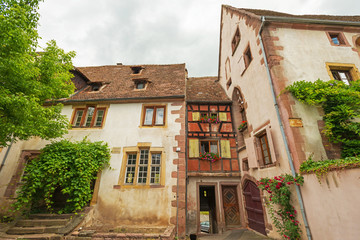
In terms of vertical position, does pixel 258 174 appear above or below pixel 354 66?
below

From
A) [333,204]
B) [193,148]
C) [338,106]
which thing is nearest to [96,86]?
[193,148]

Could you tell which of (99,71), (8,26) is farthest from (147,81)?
(8,26)

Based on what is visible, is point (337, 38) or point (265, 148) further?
point (337, 38)

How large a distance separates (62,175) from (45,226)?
71.9 inches

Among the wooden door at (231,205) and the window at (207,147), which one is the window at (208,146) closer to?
the window at (207,147)

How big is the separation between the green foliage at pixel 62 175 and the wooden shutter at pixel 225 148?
253 inches

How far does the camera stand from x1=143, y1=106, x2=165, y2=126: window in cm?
858

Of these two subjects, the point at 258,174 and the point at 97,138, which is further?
the point at 97,138

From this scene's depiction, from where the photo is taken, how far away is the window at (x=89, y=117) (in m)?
8.77

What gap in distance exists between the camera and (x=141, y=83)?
10.4 m

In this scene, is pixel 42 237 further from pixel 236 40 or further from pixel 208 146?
pixel 236 40

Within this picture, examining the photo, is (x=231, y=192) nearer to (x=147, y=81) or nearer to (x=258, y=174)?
(x=258, y=174)

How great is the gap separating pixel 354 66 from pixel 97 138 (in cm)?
1185

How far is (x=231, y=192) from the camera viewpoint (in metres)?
8.76
